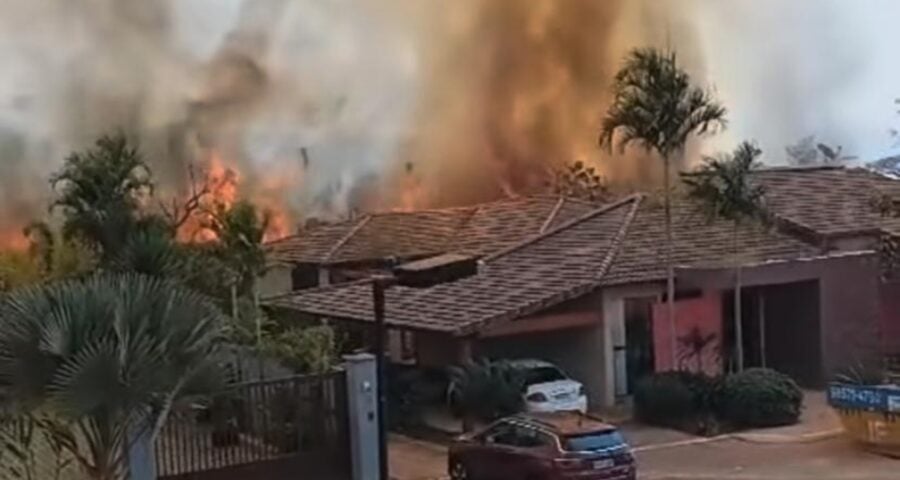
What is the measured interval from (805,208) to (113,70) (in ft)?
77.4

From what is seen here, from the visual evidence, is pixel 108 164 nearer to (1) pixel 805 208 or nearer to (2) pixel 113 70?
(1) pixel 805 208

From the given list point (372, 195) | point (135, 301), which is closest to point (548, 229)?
point (372, 195)

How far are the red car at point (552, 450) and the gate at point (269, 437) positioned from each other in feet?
6.79

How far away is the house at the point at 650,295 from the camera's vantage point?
88.7ft

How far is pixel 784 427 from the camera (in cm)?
2480

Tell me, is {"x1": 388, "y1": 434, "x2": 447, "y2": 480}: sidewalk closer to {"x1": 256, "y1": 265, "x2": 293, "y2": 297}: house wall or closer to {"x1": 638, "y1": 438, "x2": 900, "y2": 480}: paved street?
{"x1": 638, "y1": 438, "x2": 900, "y2": 480}: paved street

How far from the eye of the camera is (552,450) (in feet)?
59.7

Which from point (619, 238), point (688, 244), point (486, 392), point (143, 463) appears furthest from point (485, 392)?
point (143, 463)

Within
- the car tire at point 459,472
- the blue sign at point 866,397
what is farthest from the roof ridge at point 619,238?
the car tire at point 459,472

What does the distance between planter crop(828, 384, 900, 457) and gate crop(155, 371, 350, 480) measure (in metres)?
8.08

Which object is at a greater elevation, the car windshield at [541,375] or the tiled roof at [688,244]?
the tiled roof at [688,244]

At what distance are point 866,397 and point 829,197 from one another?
12.5 m

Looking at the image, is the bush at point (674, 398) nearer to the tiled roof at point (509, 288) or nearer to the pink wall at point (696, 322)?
the pink wall at point (696, 322)

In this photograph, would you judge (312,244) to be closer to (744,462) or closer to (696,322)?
(696,322)
